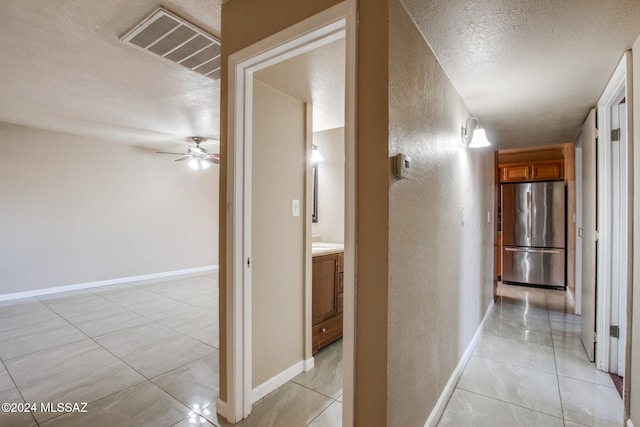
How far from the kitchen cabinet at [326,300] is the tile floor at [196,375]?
0.15 metres

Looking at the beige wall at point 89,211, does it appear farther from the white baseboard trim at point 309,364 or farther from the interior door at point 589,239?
the interior door at point 589,239

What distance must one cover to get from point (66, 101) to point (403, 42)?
11.8 feet

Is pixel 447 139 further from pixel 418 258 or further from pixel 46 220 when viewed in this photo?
pixel 46 220

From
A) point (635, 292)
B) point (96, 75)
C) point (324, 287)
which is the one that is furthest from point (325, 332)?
point (96, 75)

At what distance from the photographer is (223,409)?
181 centimetres

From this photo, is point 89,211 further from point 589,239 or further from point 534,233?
point 534,233

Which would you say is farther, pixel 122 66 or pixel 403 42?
pixel 122 66

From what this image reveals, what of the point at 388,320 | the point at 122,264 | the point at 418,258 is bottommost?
the point at 122,264

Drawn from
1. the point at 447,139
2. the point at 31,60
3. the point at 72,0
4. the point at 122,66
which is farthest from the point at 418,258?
the point at 31,60

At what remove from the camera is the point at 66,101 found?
3.22 m

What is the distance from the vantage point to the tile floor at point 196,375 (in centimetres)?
185

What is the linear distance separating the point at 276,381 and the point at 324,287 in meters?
0.86

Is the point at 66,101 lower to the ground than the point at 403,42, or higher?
higher

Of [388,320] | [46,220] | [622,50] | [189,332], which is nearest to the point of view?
[388,320]
